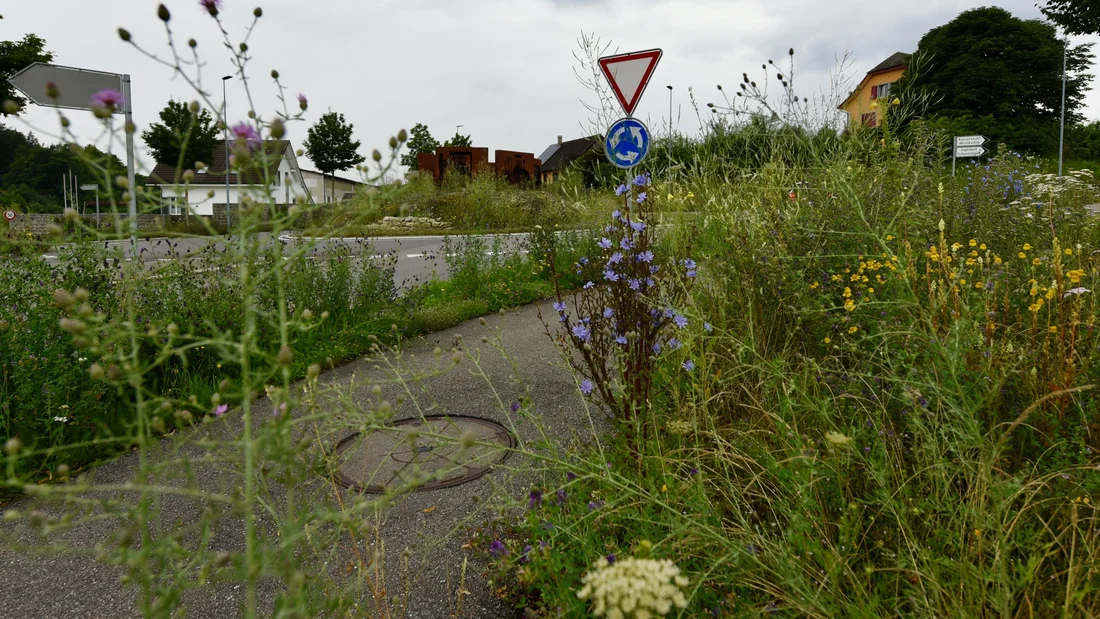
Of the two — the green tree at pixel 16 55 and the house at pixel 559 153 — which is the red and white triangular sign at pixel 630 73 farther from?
the house at pixel 559 153

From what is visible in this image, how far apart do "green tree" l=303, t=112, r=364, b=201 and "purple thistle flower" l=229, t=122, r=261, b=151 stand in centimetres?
5029

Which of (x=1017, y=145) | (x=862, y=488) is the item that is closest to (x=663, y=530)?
(x=862, y=488)

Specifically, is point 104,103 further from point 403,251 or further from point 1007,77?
point 1007,77

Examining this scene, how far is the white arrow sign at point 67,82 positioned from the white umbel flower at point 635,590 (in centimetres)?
428

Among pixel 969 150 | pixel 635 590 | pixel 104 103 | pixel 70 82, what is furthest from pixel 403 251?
pixel 635 590

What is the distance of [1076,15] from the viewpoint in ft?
79.9

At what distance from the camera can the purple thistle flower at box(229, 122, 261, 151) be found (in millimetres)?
1421

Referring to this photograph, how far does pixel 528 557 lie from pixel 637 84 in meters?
5.01

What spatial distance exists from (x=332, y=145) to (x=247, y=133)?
52.5m

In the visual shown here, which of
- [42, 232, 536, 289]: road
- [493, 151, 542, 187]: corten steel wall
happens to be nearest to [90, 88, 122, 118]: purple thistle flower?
[42, 232, 536, 289]: road

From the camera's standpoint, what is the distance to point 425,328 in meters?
6.52

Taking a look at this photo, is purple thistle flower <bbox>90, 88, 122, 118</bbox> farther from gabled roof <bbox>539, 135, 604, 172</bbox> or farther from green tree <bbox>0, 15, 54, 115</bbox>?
gabled roof <bbox>539, 135, 604, 172</bbox>


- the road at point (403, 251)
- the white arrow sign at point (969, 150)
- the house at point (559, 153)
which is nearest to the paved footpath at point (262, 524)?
the road at point (403, 251)

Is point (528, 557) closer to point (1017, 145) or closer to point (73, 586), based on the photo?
point (73, 586)
